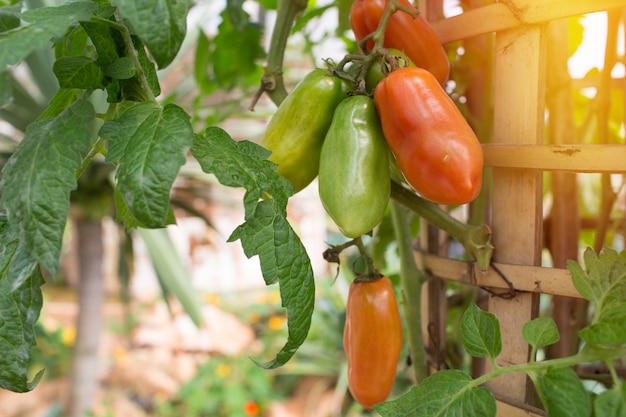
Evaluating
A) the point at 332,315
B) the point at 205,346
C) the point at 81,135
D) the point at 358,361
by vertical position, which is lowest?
the point at 205,346

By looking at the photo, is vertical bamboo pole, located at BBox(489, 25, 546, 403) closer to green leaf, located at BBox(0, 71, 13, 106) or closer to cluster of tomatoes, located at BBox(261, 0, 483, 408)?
cluster of tomatoes, located at BBox(261, 0, 483, 408)

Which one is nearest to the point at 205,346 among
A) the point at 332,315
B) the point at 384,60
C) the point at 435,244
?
the point at 332,315

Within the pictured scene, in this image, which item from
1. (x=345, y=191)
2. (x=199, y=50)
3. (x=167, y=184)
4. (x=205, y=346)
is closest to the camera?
(x=167, y=184)

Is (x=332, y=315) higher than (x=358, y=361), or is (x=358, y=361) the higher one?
(x=358, y=361)

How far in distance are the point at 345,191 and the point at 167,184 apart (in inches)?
5.9

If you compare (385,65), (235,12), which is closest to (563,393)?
(385,65)

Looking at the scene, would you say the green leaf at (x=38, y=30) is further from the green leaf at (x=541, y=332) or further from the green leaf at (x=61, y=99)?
the green leaf at (x=541, y=332)

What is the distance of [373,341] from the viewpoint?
602mm

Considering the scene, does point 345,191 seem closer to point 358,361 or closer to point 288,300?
point 288,300

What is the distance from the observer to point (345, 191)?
1.57ft

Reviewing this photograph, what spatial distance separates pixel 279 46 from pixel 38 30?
304 mm

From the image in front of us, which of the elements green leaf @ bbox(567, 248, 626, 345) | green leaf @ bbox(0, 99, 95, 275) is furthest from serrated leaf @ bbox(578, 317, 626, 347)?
green leaf @ bbox(0, 99, 95, 275)

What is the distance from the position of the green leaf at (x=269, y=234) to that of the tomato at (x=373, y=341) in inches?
6.5

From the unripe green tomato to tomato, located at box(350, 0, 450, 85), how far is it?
0.05ft
